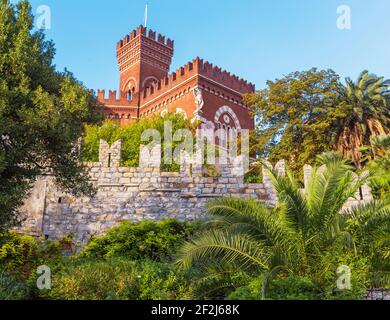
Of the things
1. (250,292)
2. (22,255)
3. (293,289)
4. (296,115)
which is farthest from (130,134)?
(293,289)

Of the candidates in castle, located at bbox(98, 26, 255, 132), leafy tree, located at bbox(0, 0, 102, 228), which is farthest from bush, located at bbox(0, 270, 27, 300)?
castle, located at bbox(98, 26, 255, 132)

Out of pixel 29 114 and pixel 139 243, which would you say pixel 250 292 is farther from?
pixel 29 114

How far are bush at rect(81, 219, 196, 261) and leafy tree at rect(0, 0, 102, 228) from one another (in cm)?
146

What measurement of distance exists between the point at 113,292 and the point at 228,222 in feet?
9.09

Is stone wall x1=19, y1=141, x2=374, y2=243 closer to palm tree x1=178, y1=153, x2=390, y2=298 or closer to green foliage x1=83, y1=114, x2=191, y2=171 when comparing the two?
palm tree x1=178, y1=153, x2=390, y2=298

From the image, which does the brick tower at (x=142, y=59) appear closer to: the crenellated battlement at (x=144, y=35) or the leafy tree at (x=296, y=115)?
the crenellated battlement at (x=144, y=35)

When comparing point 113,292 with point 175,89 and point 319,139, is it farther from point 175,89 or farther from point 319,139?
point 175,89

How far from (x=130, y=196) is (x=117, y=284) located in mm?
6096

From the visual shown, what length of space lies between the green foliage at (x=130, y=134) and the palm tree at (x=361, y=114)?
7.62m

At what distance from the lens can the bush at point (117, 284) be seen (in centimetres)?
878

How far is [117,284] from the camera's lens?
9062 millimetres

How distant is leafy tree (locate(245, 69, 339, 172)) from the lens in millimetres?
21453

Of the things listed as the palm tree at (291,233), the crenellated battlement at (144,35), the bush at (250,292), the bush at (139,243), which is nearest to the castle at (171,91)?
the crenellated battlement at (144,35)
